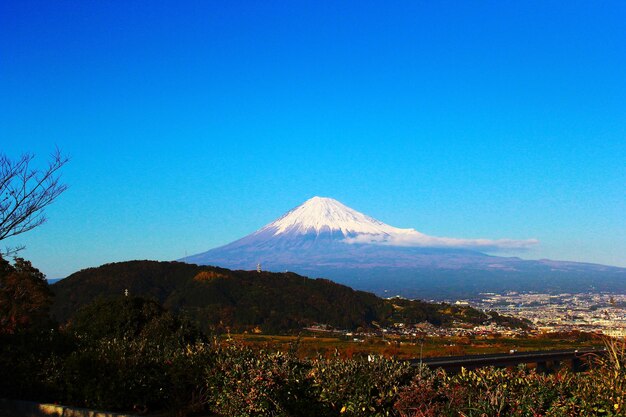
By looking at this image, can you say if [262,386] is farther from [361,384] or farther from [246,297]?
[246,297]

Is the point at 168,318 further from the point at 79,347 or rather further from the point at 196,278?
the point at 196,278

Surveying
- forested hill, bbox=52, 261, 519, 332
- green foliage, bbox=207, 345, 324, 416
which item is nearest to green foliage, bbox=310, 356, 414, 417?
green foliage, bbox=207, 345, 324, 416

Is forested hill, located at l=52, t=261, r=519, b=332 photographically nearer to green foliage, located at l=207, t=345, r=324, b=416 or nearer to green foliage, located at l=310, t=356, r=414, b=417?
green foliage, located at l=207, t=345, r=324, b=416

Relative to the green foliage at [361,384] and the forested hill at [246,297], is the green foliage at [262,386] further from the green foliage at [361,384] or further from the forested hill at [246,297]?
the forested hill at [246,297]

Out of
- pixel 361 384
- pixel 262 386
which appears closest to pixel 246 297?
pixel 262 386

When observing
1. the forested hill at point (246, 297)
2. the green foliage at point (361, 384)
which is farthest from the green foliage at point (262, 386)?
the forested hill at point (246, 297)

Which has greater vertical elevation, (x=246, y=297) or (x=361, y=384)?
(x=361, y=384)

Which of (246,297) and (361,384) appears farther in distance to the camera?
(246,297)

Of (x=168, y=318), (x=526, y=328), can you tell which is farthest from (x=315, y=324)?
(x=168, y=318)
